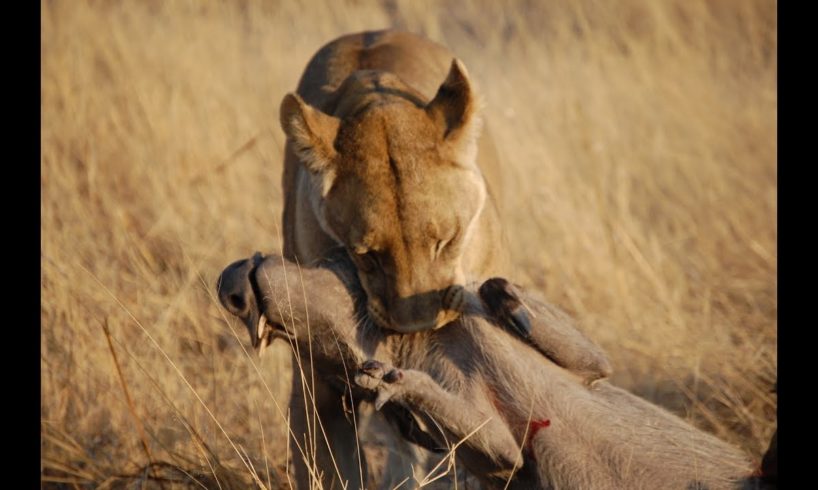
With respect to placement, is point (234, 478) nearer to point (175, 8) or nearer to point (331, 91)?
point (331, 91)

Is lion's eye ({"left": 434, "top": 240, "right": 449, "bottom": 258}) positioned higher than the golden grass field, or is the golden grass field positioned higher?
lion's eye ({"left": 434, "top": 240, "right": 449, "bottom": 258})


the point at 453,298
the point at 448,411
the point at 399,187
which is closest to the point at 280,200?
the point at 399,187

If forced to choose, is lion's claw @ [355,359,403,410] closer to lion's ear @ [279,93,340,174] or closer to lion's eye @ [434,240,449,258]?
lion's eye @ [434,240,449,258]

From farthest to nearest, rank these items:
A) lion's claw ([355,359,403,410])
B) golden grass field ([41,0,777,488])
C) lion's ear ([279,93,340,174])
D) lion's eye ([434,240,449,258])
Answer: golden grass field ([41,0,777,488])
lion's ear ([279,93,340,174])
lion's eye ([434,240,449,258])
lion's claw ([355,359,403,410])

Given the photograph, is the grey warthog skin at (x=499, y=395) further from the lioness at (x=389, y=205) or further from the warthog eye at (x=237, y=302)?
the lioness at (x=389, y=205)

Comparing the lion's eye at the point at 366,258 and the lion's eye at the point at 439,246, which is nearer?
the lion's eye at the point at 366,258

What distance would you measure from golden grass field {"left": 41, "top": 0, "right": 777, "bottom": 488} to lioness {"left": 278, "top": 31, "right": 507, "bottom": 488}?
48cm

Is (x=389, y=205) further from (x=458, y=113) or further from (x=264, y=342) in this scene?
(x=264, y=342)

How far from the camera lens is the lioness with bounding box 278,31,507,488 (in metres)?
3.46

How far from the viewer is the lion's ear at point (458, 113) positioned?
3926mm

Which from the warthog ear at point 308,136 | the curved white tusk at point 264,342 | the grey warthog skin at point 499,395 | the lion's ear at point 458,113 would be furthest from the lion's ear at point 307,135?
the curved white tusk at point 264,342

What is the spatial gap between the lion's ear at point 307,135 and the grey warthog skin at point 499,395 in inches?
26.5

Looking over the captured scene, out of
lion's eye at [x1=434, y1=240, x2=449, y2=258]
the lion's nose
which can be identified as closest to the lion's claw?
the lion's nose

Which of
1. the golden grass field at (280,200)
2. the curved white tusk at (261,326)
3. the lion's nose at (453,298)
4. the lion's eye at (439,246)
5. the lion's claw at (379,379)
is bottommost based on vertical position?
the golden grass field at (280,200)
